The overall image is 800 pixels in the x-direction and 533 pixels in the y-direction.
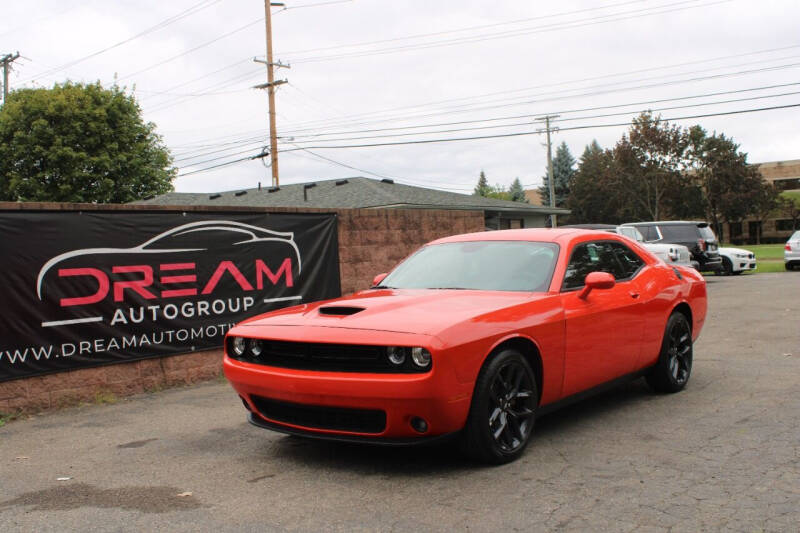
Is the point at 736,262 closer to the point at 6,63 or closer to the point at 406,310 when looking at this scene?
the point at 406,310

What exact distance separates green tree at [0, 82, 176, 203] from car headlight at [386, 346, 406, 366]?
33.2 m

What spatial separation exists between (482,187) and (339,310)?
117m

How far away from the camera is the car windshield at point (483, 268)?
211 inches

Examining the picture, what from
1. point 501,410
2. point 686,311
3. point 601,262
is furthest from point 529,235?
point 686,311

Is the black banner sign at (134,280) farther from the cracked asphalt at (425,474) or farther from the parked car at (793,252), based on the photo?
the parked car at (793,252)

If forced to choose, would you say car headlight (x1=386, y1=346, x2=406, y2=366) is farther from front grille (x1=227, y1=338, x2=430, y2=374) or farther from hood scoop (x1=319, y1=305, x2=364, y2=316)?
hood scoop (x1=319, y1=305, x2=364, y2=316)

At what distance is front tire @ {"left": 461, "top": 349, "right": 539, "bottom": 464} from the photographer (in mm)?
4367

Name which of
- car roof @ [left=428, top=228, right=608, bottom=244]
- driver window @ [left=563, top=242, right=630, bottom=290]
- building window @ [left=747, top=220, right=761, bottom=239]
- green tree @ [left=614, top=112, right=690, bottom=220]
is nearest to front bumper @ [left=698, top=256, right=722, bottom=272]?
driver window @ [left=563, top=242, right=630, bottom=290]

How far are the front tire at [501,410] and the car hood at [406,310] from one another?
341 millimetres

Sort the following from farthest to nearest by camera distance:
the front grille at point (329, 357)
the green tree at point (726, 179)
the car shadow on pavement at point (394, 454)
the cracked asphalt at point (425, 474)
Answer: the green tree at point (726, 179)
the car shadow on pavement at point (394, 454)
the front grille at point (329, 357)
the cracked asphalt at point (425, 474)

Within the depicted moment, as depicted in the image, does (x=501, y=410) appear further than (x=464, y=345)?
Yes

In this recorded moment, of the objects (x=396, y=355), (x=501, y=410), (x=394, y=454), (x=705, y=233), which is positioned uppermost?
(x=705, y=233)

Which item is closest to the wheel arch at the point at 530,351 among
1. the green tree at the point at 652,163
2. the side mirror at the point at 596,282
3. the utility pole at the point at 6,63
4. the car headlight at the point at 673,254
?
the side mirror at the point at 596,282

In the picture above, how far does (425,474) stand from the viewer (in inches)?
174
